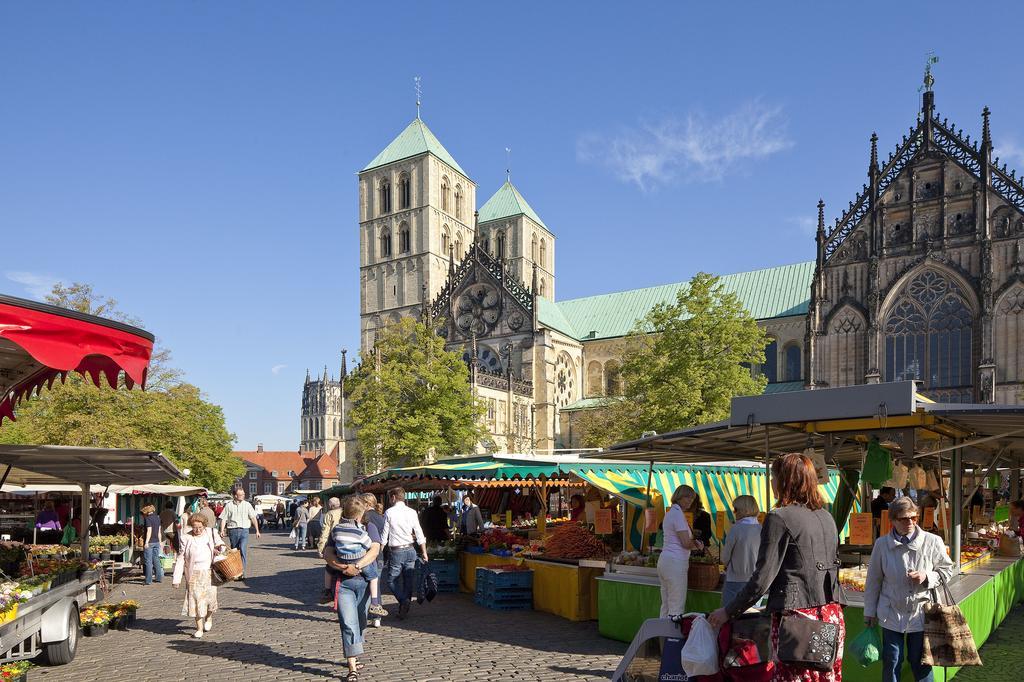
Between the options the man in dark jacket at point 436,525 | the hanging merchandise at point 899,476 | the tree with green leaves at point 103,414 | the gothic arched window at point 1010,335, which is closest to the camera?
the hanging merchandise at point 899,476

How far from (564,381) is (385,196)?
79.4 ft

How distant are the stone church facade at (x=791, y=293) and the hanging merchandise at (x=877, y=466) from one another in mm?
34347

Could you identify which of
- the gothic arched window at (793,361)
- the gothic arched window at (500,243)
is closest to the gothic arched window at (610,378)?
the gothic arched window at (793,361)

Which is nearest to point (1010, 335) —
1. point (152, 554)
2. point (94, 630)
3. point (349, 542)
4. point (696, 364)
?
point (696, 364)

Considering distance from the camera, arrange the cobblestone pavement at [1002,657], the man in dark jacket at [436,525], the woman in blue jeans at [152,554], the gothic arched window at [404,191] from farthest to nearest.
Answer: the gothic arched window at [404,191] < the woman in blue jeans at [152,554] < the man in dark jacket at [436,525] < the cobblestone pavement at [1002,657]

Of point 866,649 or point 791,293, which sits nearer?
point 866,649

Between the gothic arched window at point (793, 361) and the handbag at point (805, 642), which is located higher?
the gothic arched window at point (793, 361)

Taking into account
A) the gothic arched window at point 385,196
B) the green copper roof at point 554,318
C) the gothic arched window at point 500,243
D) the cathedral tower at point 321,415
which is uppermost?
the gothic arched window at point 385,196

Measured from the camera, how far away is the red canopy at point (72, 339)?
4.79 metres

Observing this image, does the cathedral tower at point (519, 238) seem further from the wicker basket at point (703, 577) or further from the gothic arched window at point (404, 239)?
the wicker basket at point (703, 577)

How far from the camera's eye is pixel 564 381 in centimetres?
5688

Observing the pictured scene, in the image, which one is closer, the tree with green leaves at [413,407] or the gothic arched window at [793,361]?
the tree with green leaves at [413,407]

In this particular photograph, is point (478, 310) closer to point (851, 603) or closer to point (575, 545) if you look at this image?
point (575, 545)

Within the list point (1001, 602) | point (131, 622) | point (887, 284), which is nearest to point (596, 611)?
point (1001, 602)
